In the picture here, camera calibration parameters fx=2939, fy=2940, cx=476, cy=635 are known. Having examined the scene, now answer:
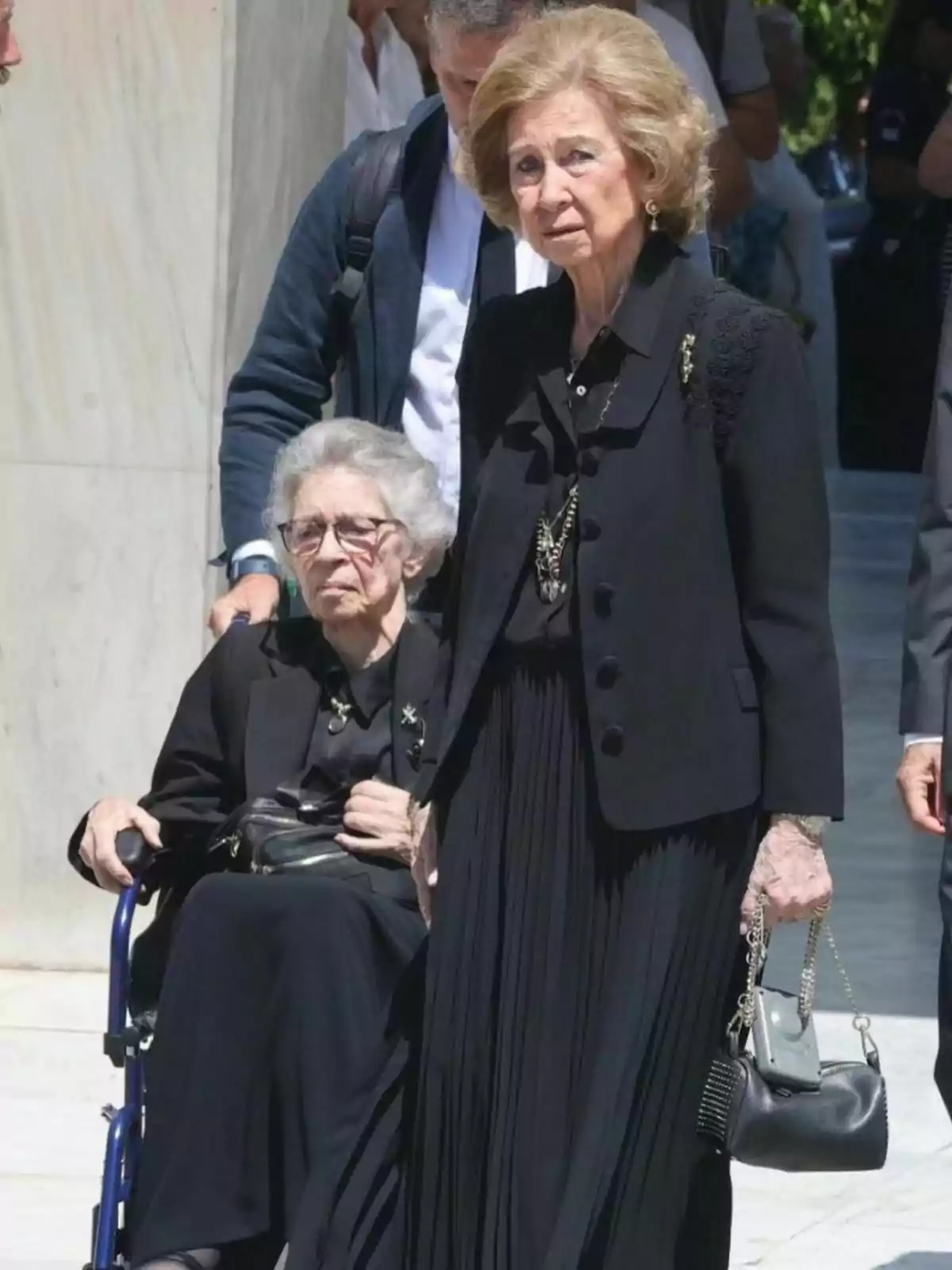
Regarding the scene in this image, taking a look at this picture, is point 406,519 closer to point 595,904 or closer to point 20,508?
point 595,904

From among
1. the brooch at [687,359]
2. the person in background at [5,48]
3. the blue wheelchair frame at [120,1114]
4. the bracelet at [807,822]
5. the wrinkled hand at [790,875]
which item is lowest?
the blue wheelchair frame at [120,1114]

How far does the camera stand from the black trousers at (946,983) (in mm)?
4027

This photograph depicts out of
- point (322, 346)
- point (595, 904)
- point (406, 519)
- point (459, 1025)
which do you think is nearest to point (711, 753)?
point (595, 904)

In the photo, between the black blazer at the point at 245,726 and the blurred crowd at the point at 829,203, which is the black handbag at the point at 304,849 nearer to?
the black blazer at the point at 245,726

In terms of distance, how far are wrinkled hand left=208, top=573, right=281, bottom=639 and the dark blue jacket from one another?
13cm

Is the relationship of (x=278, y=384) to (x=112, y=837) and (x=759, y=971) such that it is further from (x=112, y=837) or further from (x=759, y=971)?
(x=759, y=971)

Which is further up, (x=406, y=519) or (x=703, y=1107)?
(x=406, y=519)

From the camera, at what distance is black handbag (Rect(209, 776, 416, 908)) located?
169 inches

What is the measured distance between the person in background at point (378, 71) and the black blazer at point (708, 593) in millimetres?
4462

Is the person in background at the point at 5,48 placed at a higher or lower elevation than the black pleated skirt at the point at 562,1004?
higher

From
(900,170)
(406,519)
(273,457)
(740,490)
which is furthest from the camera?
(900,170)

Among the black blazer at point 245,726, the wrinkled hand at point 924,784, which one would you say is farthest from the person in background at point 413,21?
the wrinkled hand at point 924,784

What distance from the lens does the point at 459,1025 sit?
3723 millimetres

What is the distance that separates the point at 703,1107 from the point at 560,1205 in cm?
22
